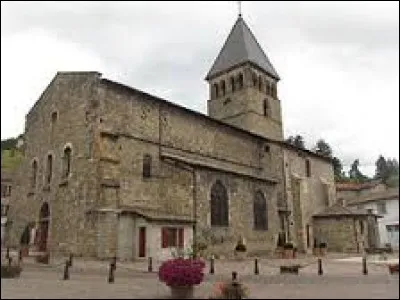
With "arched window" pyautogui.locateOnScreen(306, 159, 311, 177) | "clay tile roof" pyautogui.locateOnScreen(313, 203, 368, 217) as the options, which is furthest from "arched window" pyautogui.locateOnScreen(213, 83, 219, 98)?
"clay tile roof" pyautogui.locateOnScreen(313, 203, 368, 217)

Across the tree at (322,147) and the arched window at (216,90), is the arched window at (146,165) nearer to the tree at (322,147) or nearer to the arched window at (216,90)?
the arched window at (216,90)

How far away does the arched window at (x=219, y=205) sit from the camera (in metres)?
30.0

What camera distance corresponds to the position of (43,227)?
28406mm

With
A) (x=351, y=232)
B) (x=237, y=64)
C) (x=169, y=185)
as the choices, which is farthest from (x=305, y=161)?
(x=169, y=185)

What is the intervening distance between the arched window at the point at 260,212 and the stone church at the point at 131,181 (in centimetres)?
8

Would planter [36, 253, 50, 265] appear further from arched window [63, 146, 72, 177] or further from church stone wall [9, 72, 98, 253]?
arched window [63, 146, 72, 177]

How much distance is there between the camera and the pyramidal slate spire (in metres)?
48.6

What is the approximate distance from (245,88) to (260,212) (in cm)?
1623

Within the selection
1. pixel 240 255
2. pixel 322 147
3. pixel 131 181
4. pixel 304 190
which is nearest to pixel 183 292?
pixel 131 181

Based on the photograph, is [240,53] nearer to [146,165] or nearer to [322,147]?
[146,165]

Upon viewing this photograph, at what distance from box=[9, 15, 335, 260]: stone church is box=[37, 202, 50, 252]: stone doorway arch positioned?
63mm

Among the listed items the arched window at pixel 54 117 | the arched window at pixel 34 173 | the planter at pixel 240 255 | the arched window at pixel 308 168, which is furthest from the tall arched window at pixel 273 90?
the arched window at pixel 34 173

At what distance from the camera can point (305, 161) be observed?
4494 centimetres

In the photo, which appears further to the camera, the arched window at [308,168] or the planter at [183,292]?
the arched window at [308,168]
